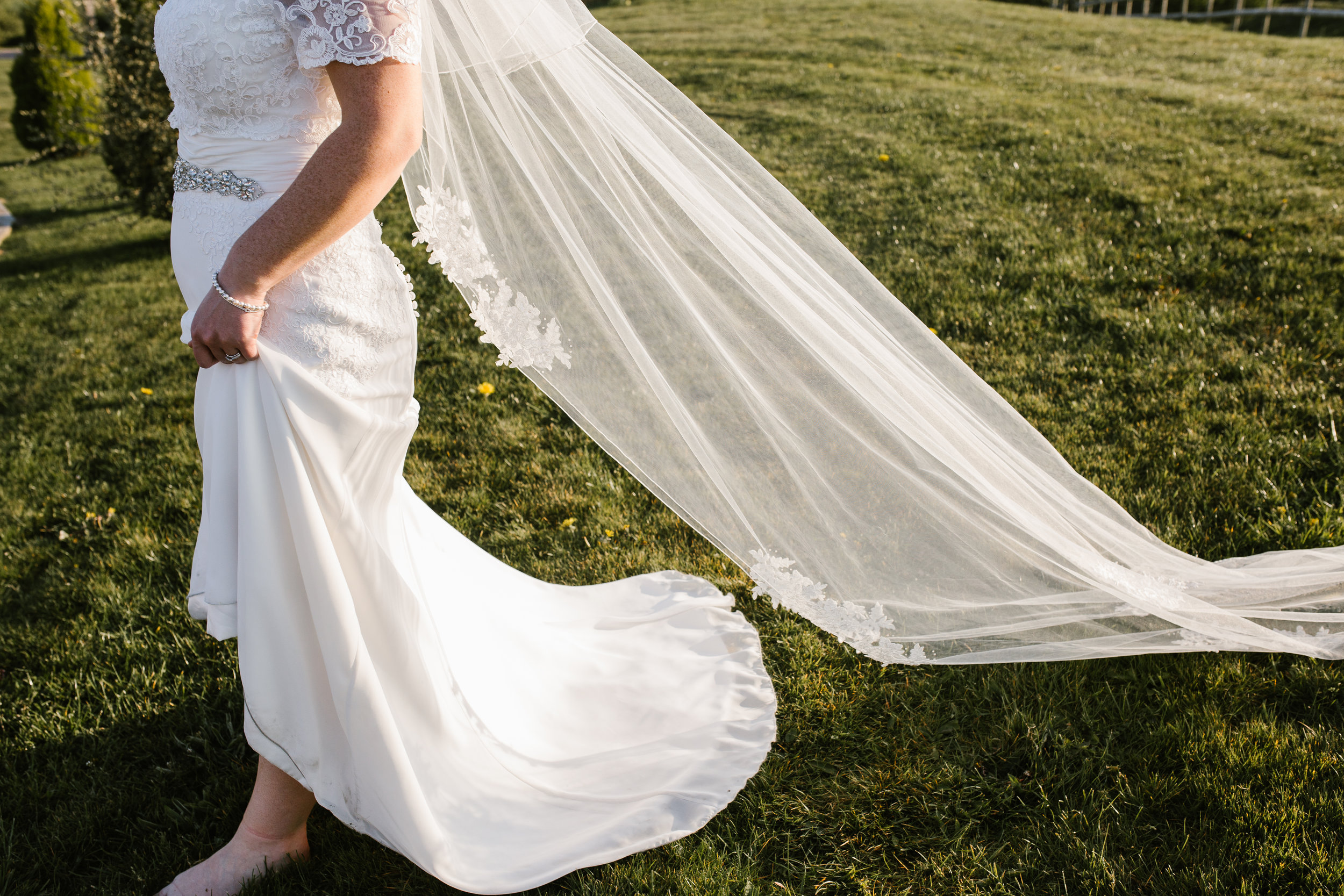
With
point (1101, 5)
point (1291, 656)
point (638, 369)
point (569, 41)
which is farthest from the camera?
point (1101, 5)

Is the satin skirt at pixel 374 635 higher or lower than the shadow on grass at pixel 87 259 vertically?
higher

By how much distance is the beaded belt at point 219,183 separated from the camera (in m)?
1.94

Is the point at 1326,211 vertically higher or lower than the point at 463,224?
lower

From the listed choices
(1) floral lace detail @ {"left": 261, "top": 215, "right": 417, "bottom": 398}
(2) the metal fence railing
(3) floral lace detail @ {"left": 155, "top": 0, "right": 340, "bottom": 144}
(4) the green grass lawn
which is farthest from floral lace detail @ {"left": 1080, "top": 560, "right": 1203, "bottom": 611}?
(2) the metal fence railing

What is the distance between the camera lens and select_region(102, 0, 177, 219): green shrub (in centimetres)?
843

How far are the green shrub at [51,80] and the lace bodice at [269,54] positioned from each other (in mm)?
15434

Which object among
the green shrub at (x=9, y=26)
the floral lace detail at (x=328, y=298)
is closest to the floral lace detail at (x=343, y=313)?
the floral lace detail at (x=328, y=298)

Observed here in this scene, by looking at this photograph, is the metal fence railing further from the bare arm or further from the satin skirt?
the bare arm

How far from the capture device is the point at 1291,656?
2750mm

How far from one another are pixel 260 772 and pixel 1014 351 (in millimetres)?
4198

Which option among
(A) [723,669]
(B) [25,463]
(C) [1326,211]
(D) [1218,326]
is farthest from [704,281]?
(C) [1326,211]

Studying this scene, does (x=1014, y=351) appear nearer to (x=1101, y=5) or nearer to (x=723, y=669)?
(x=723, y=669)

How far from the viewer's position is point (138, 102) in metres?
8.46

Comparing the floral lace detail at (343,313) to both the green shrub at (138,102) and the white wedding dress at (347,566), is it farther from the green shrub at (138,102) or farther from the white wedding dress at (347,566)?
the green shrub at (138,102)
